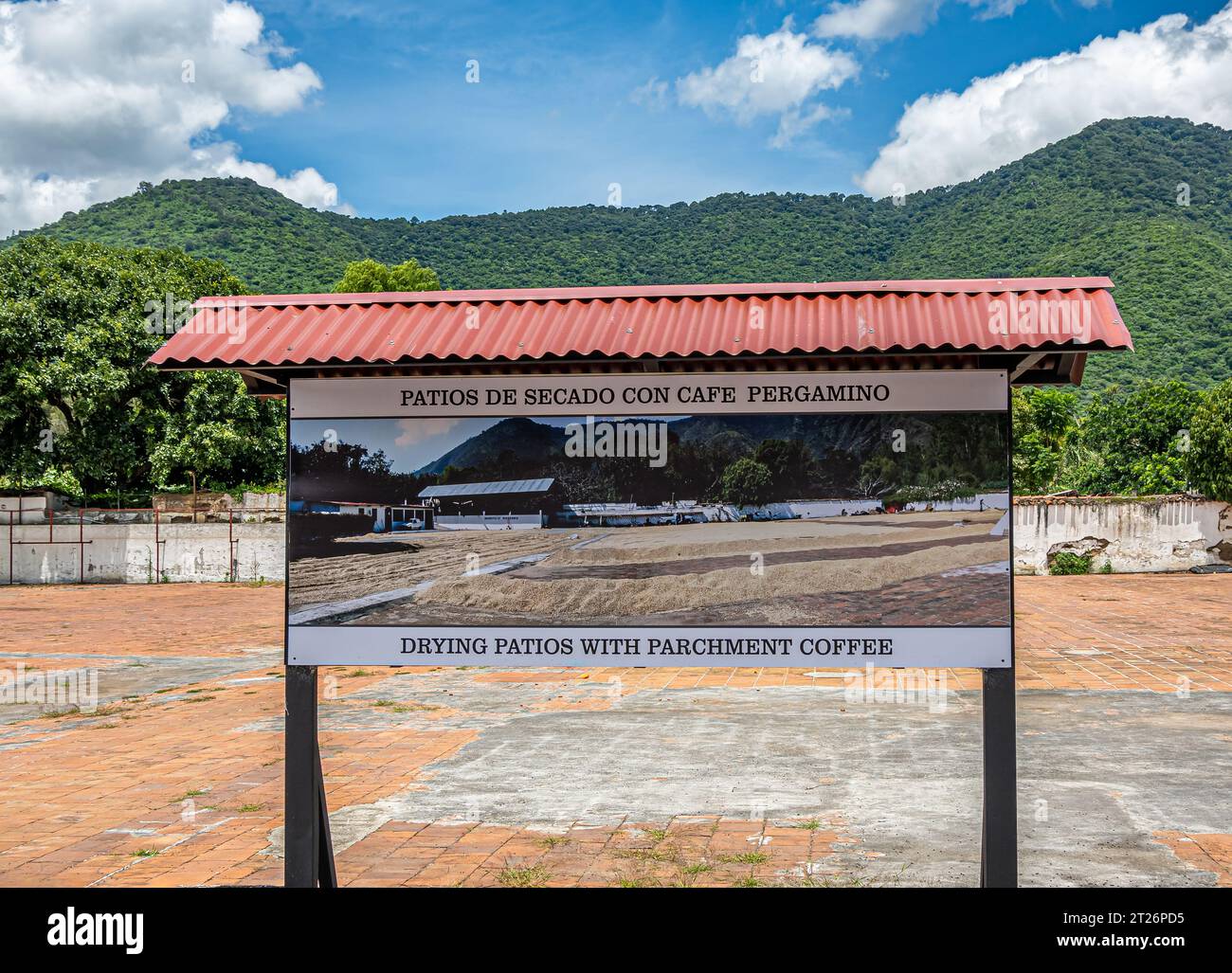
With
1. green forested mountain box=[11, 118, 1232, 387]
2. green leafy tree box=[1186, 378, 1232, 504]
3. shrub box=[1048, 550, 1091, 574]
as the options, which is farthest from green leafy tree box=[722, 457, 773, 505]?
green forested mountain box=[11, 118, 1232, 387]

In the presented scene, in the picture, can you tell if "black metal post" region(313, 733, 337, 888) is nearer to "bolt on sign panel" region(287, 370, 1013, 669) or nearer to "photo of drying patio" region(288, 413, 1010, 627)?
"bolt on sign panel" region(287, 370, 1013, 669)

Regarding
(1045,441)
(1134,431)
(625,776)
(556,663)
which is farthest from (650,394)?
(1045,441)

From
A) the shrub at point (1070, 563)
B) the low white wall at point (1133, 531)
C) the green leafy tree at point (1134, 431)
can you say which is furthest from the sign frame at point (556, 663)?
the green leafy tree at point (1134, 431)

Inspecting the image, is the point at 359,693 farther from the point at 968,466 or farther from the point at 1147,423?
the point at 1147,423

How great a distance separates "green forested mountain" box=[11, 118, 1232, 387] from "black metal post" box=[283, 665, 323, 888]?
162 ft

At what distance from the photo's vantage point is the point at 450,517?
4.82 m

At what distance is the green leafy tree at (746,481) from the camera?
4.64 metres

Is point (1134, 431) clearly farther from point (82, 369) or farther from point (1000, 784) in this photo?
point (1000, 784)

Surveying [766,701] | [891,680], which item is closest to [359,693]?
[766,701]

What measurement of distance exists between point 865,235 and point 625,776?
6464cm

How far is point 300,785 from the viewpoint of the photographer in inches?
185

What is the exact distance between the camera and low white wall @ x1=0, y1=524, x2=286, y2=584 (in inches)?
1102
